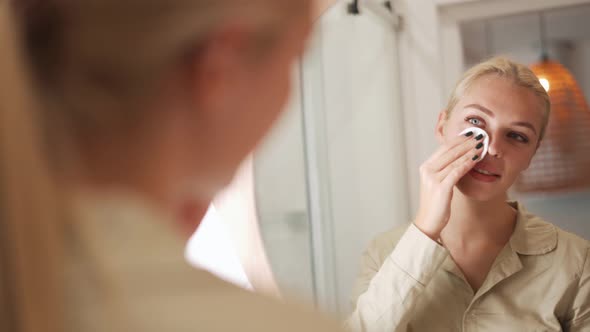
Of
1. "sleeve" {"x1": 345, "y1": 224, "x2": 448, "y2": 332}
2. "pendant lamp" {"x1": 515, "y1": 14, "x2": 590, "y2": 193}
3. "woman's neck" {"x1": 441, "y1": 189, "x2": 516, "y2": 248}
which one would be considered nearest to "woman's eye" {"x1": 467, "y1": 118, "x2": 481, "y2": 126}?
"woman's neck" {"x1": 441, "y1": 189, "x2": 516, "y2": 248}

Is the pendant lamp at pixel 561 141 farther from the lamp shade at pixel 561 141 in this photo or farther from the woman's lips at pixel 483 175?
the woman's lips at pixel 483 175

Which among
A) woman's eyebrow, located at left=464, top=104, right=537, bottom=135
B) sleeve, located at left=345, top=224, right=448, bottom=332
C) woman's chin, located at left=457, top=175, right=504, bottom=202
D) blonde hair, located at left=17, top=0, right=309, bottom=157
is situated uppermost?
Result: blonde hair, located at left=17, top=0, right=309, bottom=157

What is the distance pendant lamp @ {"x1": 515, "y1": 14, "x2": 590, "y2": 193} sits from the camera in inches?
73.6

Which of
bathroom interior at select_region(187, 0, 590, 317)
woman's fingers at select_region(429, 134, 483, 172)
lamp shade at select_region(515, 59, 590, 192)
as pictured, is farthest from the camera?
lamp shade at select_region(515, 59, 590, 192)

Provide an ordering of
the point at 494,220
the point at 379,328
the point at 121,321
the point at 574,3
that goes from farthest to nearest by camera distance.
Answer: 1. the point at 574,3
2. the point at 494,220
3. the point at 379,328
4. the point at 121,321

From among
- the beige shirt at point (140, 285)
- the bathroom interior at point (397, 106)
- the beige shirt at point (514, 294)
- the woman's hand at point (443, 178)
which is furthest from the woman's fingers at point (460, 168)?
the beige shirt at point (140, 285)

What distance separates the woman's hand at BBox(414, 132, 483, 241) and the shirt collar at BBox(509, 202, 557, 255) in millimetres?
162

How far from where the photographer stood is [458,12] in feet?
6.65

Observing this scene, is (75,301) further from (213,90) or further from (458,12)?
(458,12)

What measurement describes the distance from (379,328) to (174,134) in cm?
82

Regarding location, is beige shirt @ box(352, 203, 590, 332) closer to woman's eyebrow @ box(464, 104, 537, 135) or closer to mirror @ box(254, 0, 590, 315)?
woman's eyebrow @ box(464, 104, 537, 135)

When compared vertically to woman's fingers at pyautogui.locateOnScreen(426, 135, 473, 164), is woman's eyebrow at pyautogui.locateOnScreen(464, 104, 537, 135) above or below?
above

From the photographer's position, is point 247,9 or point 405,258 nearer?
point 247,9

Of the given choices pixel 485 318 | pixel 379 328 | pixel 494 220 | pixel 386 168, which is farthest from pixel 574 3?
pixel 379 328
